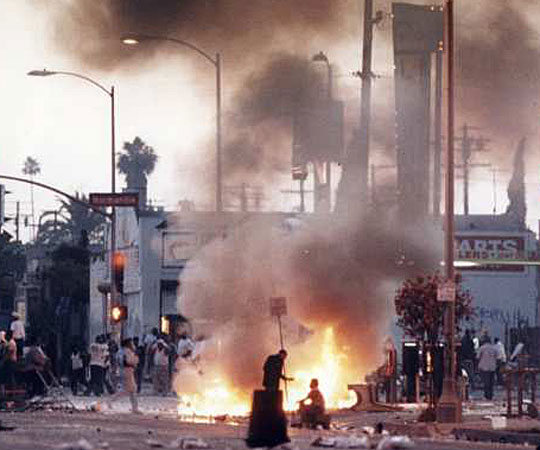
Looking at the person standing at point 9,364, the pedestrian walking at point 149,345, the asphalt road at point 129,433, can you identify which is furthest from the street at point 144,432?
the pedestrian walking at point 149,345

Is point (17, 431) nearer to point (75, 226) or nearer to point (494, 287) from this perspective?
point (494, 287)

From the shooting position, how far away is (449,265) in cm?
3197

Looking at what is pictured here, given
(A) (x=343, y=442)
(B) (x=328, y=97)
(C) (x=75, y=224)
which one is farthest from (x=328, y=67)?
(C) (x=75, y=224)

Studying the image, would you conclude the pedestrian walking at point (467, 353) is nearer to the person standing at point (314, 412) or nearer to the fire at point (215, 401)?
the fire at point (215, 401)

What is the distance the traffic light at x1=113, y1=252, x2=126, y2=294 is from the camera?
43.7 m

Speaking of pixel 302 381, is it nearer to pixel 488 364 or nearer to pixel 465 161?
pixel 488 364

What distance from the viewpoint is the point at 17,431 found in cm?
2867

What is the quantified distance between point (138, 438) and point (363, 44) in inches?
1143

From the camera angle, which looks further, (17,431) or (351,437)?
(17,431)

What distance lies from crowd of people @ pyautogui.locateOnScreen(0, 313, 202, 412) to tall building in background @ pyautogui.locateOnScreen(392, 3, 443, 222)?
890cm

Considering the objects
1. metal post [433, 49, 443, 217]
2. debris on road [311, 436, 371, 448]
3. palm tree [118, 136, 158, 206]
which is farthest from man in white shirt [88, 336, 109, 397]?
palm tree [118, 136, 158, 206]

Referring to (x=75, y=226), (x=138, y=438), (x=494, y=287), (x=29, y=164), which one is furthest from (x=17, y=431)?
(x=29, y=164)

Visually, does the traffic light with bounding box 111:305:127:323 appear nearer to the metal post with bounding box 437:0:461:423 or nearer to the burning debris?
the burning debris

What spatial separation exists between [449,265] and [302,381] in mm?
10019
